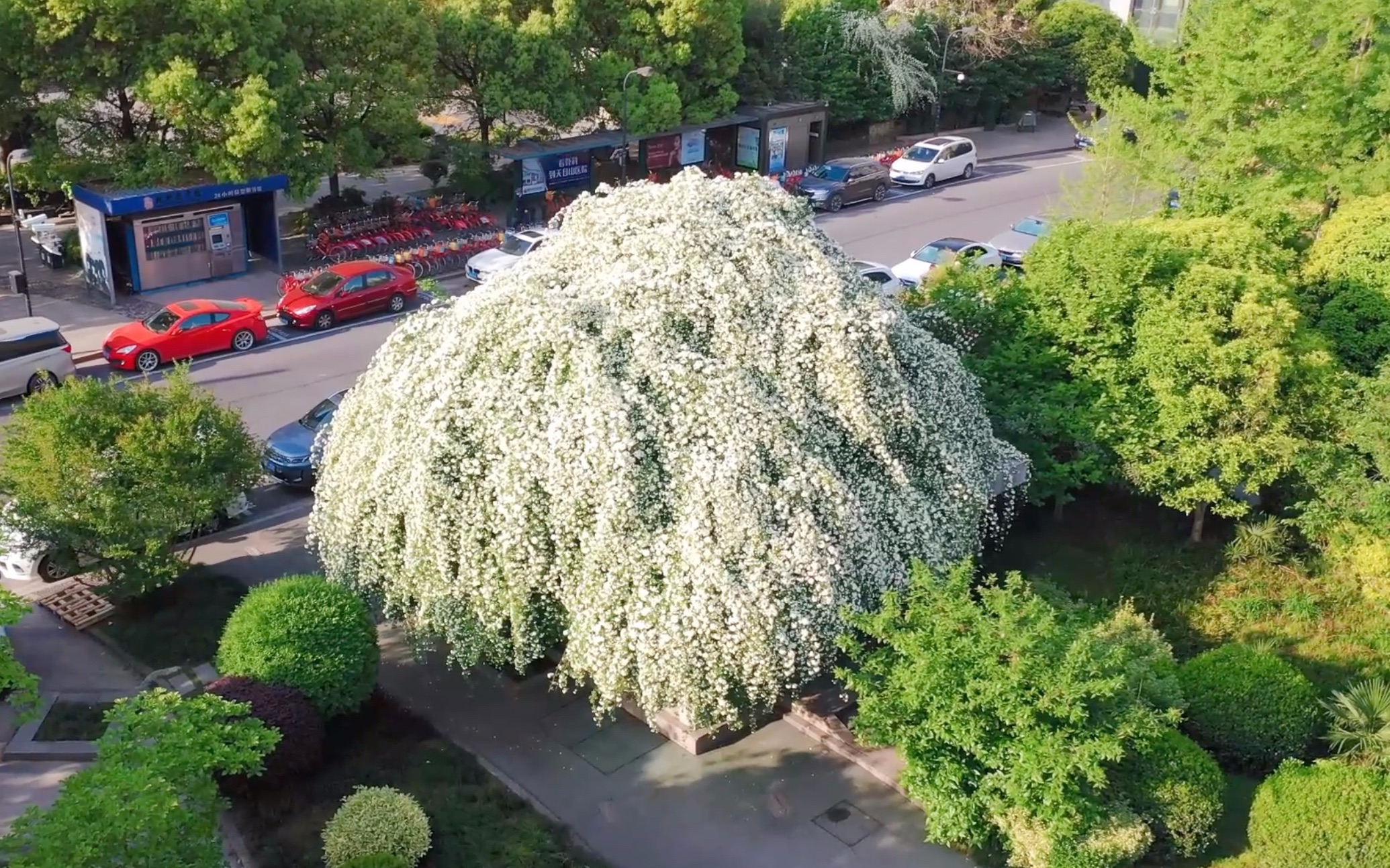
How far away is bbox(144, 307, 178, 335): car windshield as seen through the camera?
26.4 m

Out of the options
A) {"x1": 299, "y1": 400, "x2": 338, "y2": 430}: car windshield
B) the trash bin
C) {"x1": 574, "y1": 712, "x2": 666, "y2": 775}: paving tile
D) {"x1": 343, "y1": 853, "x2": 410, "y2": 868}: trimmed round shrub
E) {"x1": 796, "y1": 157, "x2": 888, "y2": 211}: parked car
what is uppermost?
{"x1": 796, "y1": 157, "x2": 888, "y2": 211}: parked car

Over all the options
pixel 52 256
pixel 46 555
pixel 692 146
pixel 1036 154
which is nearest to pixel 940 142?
pixel 1036 154

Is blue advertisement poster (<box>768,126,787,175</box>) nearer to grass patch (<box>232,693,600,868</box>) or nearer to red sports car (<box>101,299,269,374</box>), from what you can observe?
red sports car (<box>101,299,269,374</box>)

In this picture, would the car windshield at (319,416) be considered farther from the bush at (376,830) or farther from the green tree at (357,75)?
the green tree at (357,75)

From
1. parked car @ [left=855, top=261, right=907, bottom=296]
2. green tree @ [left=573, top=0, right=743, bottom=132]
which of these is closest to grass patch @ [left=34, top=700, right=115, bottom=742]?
parked car @ [left=855, top=261, right=907, bottom=296]

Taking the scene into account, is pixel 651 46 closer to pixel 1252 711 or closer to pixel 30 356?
pixel 30 356

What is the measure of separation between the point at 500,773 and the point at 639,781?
1.69 m

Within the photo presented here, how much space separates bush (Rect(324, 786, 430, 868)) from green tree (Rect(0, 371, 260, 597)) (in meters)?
5.31

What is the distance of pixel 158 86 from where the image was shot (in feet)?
92.8

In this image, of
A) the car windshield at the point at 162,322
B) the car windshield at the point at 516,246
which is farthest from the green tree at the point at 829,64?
the car windshield at the point at 162,322

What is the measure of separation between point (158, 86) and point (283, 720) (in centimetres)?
1920

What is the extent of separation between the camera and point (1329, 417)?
1919 cm

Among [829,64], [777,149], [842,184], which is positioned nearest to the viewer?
[842,184]

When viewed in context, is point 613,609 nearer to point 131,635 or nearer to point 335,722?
point 335,722
